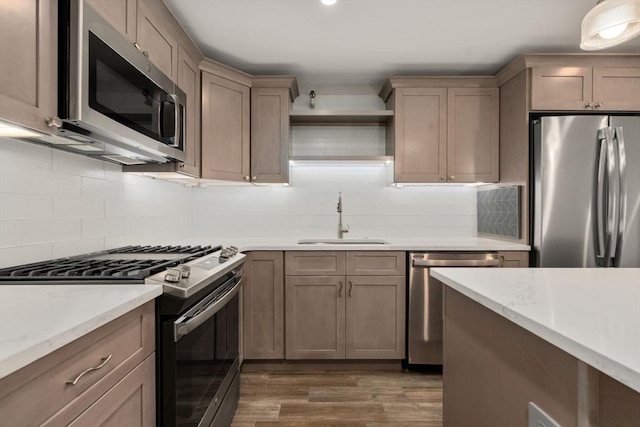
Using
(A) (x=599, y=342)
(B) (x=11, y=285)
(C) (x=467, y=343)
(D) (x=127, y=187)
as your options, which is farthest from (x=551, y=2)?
(B) (x=11, y=285)

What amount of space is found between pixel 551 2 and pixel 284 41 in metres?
1.67

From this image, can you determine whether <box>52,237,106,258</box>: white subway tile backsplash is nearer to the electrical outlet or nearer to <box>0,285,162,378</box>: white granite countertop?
<box>0,285,162,378</box>: white granite countertop

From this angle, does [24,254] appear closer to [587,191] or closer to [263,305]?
[263,305]

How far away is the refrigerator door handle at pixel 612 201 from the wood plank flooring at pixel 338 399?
1469mm

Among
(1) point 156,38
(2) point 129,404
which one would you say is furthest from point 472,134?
(2) point 129,404

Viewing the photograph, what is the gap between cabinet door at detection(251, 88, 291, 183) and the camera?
2.80 meters

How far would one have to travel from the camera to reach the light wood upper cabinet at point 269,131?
9.18ft

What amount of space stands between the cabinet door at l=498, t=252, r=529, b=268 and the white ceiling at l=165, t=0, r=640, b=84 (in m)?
1.53

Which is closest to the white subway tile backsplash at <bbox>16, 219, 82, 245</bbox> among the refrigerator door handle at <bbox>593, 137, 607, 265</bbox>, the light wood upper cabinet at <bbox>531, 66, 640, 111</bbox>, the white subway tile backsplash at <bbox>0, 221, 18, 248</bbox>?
the white subway tile backsplash at <bbox>0, 221, 18, 248</bbox>

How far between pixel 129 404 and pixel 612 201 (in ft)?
9.59

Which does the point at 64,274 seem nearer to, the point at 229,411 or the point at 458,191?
the point at 229,411

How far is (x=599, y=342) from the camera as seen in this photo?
24.9 inches

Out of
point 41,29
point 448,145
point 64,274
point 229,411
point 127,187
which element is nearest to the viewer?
point 41,29

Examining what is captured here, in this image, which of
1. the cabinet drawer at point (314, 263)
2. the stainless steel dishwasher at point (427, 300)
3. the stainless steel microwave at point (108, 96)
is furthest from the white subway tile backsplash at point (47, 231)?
the stainless steel dishwasher at point (427, 300)
